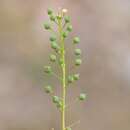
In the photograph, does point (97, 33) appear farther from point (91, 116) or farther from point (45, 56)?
point (91, 116)

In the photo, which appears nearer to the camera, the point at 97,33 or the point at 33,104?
the point at 33,104

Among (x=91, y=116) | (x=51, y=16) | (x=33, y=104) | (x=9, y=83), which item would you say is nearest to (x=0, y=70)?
(x=9, y=83)

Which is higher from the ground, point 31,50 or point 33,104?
point 31,50

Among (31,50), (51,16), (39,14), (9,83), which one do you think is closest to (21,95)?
(9,83)

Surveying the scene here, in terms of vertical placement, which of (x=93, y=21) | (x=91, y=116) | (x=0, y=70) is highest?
(x=93, y=21)

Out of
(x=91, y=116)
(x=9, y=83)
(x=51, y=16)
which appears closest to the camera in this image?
(x=51, y=16)

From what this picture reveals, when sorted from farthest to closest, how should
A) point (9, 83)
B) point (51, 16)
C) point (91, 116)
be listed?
point (9, 83) < point (91, 116) < point (51, 16)
